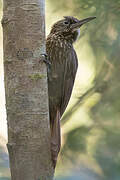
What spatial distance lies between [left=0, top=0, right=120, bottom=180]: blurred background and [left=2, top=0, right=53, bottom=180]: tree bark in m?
1.10

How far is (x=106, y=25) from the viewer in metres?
3.56

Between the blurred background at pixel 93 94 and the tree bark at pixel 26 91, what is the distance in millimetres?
1097

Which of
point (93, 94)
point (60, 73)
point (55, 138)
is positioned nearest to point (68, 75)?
point (60, 73)

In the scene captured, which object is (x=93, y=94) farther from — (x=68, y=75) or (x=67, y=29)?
(x=67, y=29)

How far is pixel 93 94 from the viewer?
349 cm

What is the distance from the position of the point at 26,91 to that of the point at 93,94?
148cm

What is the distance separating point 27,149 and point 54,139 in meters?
0.46

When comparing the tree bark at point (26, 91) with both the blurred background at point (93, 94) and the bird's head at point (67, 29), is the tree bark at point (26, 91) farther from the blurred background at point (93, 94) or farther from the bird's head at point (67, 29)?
the bird's head at point (67, 29)

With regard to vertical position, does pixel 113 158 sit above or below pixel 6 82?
below

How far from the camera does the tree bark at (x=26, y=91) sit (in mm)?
2074

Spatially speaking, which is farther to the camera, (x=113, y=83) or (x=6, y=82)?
(x=113, y=83)

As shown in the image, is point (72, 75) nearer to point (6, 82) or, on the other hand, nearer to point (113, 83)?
point (113, 83)

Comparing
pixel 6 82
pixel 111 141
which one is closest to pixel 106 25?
pixel 111 141

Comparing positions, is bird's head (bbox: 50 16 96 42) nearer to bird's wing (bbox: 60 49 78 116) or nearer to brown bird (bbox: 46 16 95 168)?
brown bird (bbox: 46 16 95 168)
